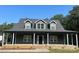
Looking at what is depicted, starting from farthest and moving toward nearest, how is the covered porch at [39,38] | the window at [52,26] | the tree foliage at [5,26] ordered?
the tree foliage at [5,26] < the window at [52,26] < the covered porch at [39,38]

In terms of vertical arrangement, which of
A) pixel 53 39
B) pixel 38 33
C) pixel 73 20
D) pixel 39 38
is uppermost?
pixel 73 20

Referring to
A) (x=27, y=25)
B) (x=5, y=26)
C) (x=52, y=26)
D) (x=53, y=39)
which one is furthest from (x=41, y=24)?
(x=5, y=26)

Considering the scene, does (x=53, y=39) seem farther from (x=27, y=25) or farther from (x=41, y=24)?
(x=27, y=25)

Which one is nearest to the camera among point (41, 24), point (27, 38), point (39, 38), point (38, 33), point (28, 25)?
point (38, 33)

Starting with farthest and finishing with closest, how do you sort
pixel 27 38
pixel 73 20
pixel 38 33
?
1. pixel 73 20
2. pixel 27 38
3. pixel 38 33

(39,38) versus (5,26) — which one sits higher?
(5,26)

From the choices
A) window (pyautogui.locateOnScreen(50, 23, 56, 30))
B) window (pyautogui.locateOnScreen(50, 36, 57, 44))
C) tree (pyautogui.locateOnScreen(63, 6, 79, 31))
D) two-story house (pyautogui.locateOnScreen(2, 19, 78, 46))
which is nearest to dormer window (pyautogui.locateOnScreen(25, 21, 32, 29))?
two-story house (pyautogui.locateOnScreen(2, 19, 78, 46))

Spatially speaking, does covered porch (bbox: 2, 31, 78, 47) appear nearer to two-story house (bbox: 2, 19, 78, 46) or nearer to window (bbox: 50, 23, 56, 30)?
two-story house (bbox: 2, 19, 78, 46)

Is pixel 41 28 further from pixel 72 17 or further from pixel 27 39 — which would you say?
pixel 72 17

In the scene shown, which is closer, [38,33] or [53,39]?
[38,33]

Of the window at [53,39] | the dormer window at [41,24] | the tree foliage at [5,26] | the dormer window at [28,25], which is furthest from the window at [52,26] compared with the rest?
the tree foliage at [5,26]

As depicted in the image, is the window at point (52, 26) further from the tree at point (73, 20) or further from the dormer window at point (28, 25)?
the tree at point (73, 20)

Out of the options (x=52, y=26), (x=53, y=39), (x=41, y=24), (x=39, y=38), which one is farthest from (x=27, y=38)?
(x=52, y=26)

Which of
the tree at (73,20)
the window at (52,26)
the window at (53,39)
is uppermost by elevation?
the tree at (73,20)
